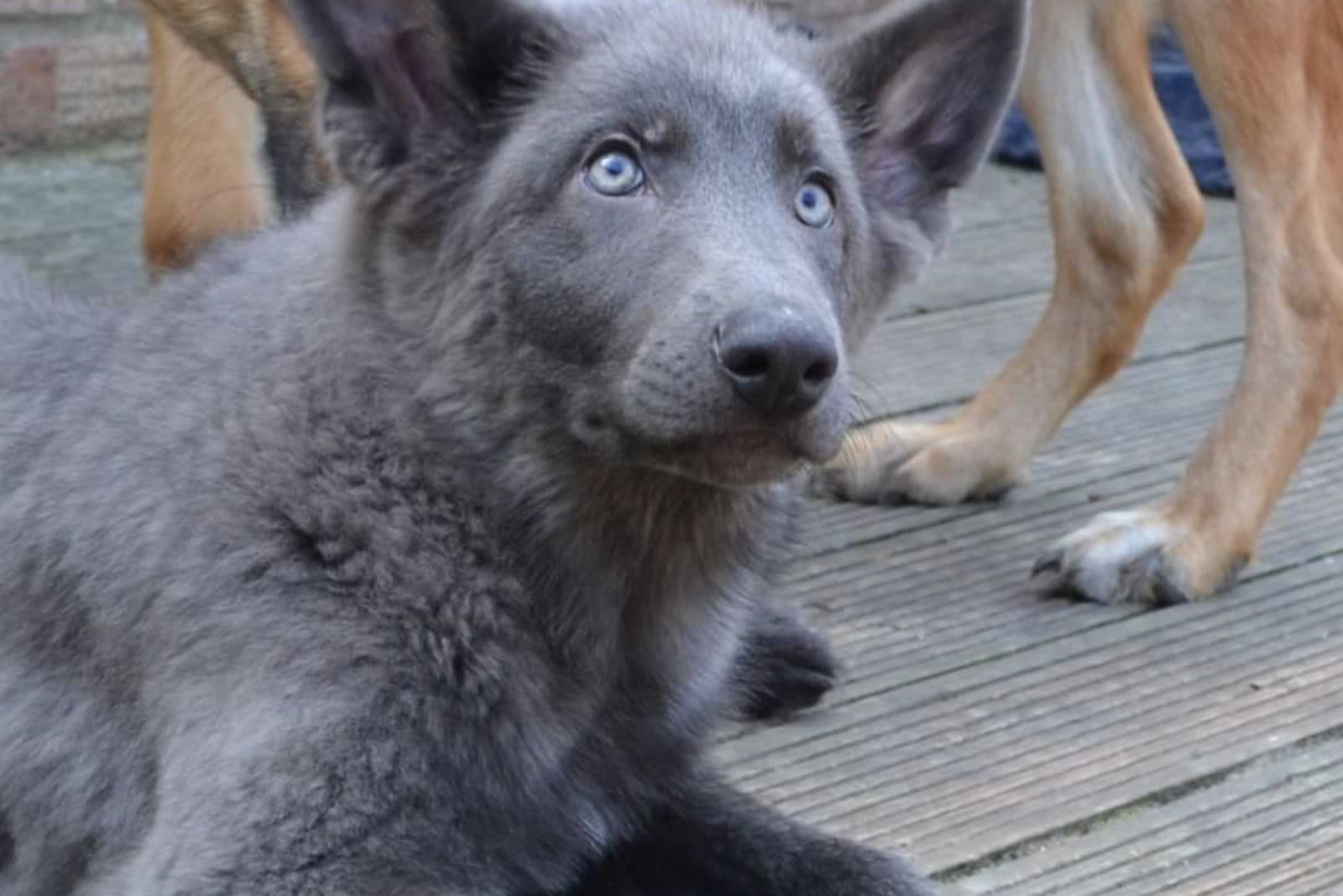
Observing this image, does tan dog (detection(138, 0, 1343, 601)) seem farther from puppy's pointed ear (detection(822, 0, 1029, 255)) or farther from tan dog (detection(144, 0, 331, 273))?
puppy's pointed ear (detection(822, 0, 1029, 255))

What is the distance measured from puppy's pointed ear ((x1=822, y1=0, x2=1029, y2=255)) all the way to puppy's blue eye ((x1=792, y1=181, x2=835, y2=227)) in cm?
17

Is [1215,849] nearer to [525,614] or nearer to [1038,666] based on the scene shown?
[1038,666]

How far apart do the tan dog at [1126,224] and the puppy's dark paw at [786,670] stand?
0.35 m

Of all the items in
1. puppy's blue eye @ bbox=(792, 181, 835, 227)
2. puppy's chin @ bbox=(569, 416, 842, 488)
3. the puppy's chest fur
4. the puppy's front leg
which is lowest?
the puppy's front leg

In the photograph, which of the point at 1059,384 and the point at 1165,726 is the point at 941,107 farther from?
the point at 1059,384

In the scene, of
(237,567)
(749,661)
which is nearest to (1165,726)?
(749,661)

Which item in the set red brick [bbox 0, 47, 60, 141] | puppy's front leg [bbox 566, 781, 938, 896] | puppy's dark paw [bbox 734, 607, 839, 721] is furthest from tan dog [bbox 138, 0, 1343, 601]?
red brick [bbox 0, 47, 60, 141]

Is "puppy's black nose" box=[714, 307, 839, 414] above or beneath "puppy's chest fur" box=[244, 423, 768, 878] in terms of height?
above

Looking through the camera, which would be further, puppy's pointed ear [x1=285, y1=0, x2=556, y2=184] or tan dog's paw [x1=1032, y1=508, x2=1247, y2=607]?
tan dog's paw [x1=1032, y1=508, x2=1247, y2=607]

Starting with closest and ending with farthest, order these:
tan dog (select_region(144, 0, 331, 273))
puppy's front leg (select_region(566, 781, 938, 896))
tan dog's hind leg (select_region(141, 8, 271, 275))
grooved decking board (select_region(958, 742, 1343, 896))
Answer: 1. puppy's front leg (select_region(566, 781, 938, 896))
2. grooved decking board (select_region(958, 742, 1343, 896))
3. tan dog (select_region(144, 0, 331, 273))
4. tan dog's hind leg (select_region(141, 8, 271, 275))

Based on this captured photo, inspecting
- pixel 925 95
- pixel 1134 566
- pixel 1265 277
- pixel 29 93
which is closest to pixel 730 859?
pixel 925 95

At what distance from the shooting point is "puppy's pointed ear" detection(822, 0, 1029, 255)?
2639 millimetres

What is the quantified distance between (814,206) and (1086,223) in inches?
74.7

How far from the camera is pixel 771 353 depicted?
2.16m
